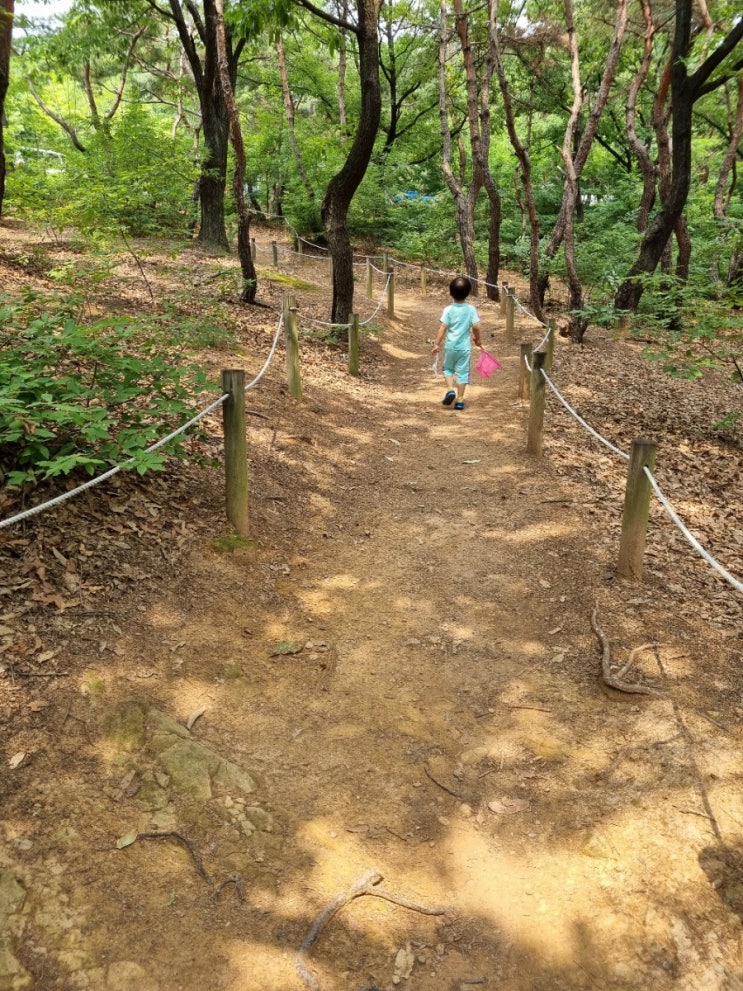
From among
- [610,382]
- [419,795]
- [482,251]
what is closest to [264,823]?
[419,795]

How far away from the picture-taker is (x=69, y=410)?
3447 millimetres

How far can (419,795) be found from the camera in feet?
9.73

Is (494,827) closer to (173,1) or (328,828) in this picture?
(328,828)

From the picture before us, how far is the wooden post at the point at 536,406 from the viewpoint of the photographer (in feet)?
21.5

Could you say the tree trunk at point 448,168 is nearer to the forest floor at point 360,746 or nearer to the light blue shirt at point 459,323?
the light blue shirt at point 459,323

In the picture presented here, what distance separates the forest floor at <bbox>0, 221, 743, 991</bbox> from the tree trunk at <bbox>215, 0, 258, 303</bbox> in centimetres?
583

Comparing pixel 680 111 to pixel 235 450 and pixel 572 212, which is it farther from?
pixel 235 450

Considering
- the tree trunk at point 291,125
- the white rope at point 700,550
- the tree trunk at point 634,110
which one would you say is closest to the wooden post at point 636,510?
the white rope at point 700,550

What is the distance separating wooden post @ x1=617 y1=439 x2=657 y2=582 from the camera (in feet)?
13.7

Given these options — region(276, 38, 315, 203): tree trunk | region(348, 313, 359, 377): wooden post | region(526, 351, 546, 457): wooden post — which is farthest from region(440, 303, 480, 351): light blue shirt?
region(276, 38, 315, 203): tree trunk

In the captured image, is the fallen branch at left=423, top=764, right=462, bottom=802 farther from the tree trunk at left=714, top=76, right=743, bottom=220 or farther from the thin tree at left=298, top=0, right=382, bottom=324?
the tree trunk at left=714, top=76, right=743, bottom=220

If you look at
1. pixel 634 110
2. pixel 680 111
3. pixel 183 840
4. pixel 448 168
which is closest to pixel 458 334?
pixel 680 111

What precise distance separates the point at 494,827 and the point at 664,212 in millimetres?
10984

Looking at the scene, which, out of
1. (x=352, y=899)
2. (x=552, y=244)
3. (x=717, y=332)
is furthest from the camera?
(x=552, y=244)
